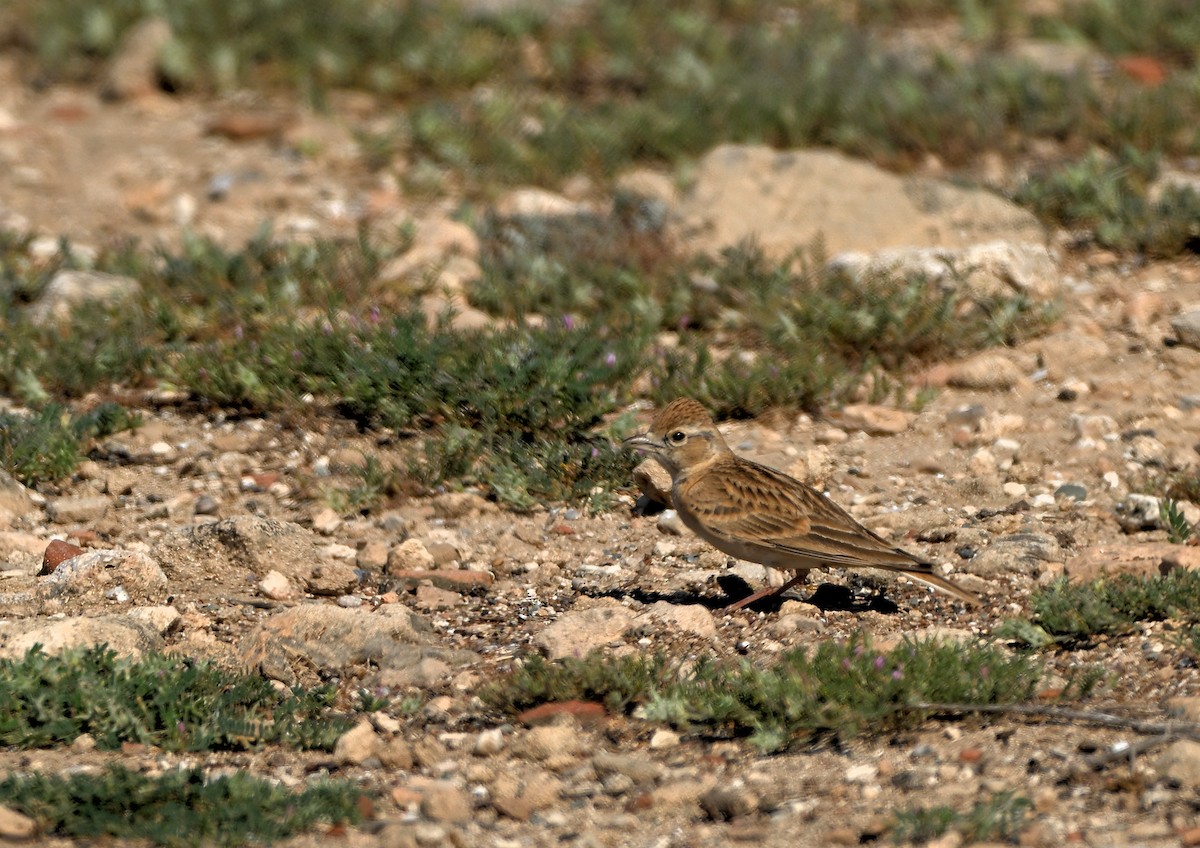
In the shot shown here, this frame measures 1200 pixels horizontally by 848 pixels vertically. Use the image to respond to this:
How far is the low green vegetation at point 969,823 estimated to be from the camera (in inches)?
175

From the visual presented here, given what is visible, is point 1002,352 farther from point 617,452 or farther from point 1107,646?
point 1107,646

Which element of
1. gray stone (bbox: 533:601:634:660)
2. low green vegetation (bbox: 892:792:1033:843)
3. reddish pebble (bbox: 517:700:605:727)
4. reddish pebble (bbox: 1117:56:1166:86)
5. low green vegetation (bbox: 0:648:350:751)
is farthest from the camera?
reddish pebble (bbox: 1117:56:1166:86)

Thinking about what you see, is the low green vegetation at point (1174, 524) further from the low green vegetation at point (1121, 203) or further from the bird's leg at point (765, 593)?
the low green vegetation at point (1121, 203)

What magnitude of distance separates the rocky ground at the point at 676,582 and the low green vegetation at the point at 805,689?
87 millimetres

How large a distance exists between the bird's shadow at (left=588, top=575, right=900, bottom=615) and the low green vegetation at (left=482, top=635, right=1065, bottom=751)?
0.82m

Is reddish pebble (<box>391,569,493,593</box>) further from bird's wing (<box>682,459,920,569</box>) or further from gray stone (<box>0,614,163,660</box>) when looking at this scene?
gray stone (<box>0,614,163,660</box>)

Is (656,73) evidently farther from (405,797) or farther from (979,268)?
(405,797)

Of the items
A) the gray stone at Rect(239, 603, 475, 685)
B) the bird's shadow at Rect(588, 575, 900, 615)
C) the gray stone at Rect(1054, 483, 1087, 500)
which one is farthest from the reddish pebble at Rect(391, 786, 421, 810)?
the gray stone at Rect(1054, 483, 1087, 500)

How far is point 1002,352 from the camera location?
8.44 metres

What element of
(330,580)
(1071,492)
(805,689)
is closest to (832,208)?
(1071,492)

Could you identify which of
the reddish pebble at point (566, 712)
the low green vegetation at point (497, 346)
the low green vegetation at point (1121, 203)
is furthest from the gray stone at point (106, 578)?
the low green vegetation at point (1121, 203)

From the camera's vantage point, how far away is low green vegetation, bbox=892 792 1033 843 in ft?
14.6

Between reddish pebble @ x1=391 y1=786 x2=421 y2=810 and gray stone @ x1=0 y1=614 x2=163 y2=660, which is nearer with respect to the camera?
reddish pebble @ x1=391 y1=786 x2=421 y2=810

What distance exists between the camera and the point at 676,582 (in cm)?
672
